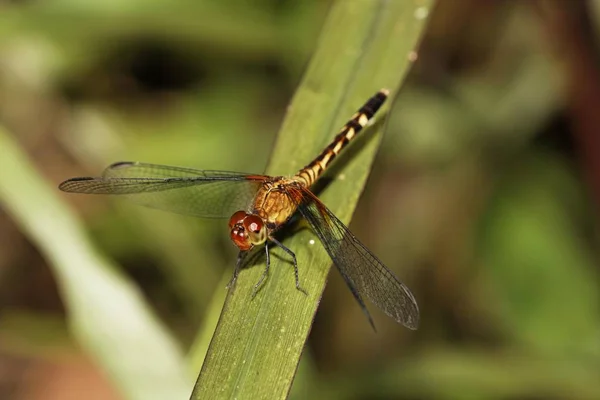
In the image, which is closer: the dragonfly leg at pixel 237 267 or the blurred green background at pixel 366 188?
the dragonfly leg at pixel 237 267

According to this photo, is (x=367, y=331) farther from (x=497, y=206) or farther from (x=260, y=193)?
(x=260, y=193)

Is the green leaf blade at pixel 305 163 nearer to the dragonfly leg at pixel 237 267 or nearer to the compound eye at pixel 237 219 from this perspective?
the dragonfly leg at pixel 237 267

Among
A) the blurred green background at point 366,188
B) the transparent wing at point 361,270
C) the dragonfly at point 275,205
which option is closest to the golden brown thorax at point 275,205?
the dragonfly at point 275,205

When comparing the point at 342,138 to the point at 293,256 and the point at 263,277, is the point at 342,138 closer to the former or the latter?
the point at 293,256

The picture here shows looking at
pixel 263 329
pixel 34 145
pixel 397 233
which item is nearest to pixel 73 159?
pixel 34 145

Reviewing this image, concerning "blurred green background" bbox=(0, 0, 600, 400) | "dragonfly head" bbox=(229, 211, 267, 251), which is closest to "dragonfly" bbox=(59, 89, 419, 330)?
"dragonfly head" bbox=(229, 211, 267, 251)

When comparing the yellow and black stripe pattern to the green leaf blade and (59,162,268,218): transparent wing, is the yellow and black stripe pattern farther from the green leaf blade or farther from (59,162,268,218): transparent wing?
(59,162,268,218): transparent wing

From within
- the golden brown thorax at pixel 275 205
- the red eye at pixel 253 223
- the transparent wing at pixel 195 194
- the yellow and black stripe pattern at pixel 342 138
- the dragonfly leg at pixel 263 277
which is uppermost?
the yellow and black stripe pattern at pixel 342 138
